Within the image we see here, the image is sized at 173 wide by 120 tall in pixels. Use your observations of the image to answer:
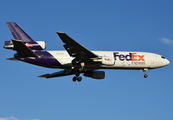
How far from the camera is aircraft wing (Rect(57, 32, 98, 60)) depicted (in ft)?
107

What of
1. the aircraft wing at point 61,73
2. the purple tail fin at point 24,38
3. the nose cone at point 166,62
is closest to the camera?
the purple tail fin at point 24,38

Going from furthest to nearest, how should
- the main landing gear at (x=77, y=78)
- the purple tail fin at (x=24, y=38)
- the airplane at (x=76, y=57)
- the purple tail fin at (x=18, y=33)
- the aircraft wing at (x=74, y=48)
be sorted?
1. the main landing gear at (x=77, y=78)
2. the purple tail fin at (x=18, y=33)
3. the purple tail fin at (x=24, y=38)
4. the airplane at (x=76, y=57)
5. the aircraft wing at (x=74, y=48)

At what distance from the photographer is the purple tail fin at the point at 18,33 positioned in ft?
125

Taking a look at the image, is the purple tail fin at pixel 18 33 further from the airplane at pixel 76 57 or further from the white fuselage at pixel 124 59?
the white fuselage at pixel 124 59

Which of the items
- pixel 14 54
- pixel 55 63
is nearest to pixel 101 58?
pixel 55 63

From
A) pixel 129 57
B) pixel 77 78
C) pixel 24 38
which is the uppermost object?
pixel 24 38

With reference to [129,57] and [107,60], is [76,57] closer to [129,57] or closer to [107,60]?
[107,60]

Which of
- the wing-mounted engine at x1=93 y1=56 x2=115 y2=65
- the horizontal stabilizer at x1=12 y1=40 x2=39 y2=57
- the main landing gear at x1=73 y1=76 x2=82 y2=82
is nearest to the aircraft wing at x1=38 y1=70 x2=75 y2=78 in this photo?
the main landing gear at x1=73 y1=76 x2=82 y2=82

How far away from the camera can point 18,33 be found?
38625 millimetres

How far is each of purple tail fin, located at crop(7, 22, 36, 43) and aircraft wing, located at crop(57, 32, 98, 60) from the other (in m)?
6.01

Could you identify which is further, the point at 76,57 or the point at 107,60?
the point at 76,57

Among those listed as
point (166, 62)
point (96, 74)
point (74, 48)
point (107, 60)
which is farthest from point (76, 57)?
point (166, 62)

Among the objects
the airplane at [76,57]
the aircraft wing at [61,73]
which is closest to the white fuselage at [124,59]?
the airplane at [76,57]

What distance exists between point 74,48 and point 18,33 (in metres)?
8.84
